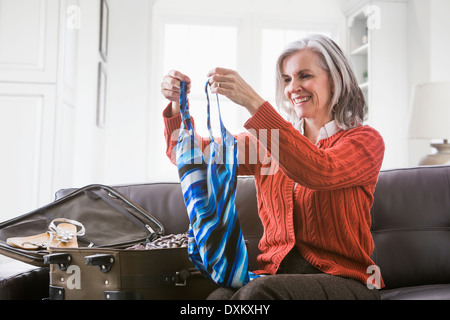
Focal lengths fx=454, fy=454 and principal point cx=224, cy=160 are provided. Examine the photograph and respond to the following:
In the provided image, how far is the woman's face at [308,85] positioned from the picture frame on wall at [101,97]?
2.45m

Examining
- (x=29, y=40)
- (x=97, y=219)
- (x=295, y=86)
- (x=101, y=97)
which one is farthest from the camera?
(x=101, y=97)

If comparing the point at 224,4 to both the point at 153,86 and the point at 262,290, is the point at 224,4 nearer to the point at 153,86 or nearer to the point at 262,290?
the point at 153,86

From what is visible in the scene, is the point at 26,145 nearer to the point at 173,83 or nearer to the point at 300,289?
the point at 173,83

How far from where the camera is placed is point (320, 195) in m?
1.08

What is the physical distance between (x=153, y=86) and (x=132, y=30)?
20.6 inches

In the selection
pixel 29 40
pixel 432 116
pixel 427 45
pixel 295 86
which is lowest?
pixel 295 86

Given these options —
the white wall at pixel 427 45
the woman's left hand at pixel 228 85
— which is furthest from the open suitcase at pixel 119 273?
the white wall at pixel 427 45

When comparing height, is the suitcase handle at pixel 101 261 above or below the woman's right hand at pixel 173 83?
below

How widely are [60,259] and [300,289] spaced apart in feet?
1.69

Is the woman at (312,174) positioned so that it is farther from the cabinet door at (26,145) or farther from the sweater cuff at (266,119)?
the cabinet door at (26,145)

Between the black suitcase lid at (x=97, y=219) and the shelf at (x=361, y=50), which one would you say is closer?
the black suitcase lid at (x=97, y=219)

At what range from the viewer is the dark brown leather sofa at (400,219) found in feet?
4.84

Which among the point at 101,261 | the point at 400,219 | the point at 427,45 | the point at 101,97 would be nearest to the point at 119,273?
the point at 101,261

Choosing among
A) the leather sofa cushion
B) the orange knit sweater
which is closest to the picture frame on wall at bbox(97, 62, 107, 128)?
the leather sofa cushion
